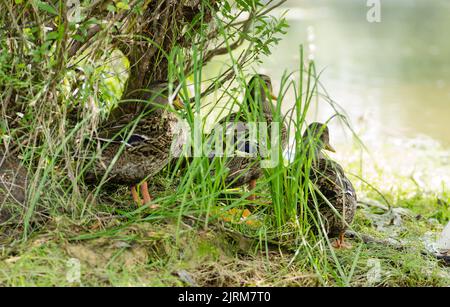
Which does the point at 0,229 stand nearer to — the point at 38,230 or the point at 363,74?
the point at 38,230

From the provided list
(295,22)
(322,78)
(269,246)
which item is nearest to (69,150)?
(269,246)

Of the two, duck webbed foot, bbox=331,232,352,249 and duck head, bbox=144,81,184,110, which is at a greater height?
duck head, bbox=144,81,184,110

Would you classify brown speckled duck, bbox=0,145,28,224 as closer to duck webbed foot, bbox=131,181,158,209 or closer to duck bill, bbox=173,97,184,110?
duck webbed foot, bbox=131,181,158,209

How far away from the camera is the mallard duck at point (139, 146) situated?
4809mm

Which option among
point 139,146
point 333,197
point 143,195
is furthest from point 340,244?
point 139,146

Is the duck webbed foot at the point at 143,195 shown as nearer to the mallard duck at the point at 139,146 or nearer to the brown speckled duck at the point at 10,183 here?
the mallard duck at the point at 139,146

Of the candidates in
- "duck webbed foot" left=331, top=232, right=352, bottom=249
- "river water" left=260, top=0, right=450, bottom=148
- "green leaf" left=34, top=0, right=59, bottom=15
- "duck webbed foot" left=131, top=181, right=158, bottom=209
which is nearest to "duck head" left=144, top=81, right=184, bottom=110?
"duck webbed foot" left=131, top=181, right=158, bottom=209

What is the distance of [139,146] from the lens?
487 centimetres

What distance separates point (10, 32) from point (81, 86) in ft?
1.84

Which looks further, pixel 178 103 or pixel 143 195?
pixel 178 103

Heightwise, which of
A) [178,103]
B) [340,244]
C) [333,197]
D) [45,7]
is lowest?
[340,244]

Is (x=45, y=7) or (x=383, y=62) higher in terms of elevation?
(x=383, y=62)

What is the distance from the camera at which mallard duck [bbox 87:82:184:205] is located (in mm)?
4809

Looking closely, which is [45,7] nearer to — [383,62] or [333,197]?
[333,197]
